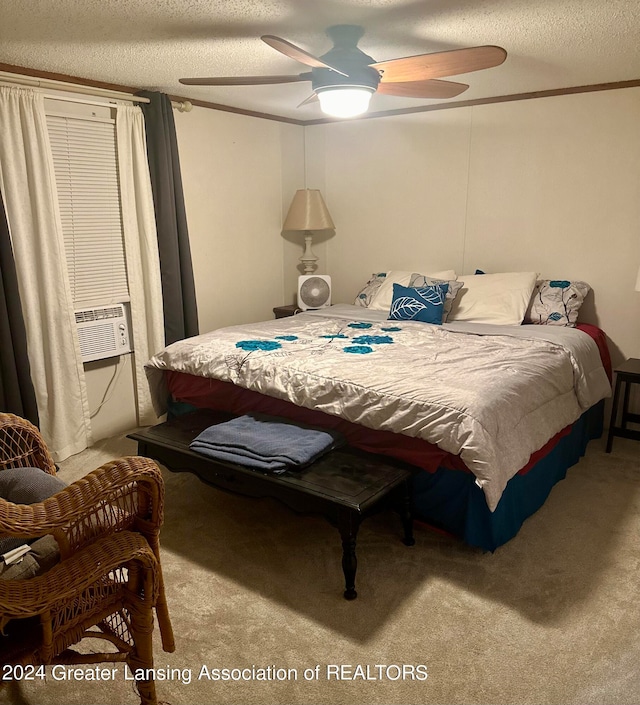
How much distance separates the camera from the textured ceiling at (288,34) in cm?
225

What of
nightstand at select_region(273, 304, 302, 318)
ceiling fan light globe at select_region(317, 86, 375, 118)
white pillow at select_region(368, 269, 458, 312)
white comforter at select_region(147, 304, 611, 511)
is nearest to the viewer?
white comforter at select_region(147, 304, 611, 511)

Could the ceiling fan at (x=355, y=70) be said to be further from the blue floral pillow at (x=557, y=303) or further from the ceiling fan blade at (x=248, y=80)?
the blue floral pillow at (x=557, y=303)

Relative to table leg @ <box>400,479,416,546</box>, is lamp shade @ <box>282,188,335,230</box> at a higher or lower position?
higher

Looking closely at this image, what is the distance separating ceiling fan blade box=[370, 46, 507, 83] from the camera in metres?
2.18

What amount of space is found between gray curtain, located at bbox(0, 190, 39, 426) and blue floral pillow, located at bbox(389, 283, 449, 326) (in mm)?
2234

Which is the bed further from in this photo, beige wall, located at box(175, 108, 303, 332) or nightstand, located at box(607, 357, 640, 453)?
beige wall, located at box(175, 108, 303, 332)

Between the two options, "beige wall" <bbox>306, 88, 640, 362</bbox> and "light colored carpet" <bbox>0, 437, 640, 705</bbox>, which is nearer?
"light colored carpet" <bbox>0, 437, 640, 705</bbox>

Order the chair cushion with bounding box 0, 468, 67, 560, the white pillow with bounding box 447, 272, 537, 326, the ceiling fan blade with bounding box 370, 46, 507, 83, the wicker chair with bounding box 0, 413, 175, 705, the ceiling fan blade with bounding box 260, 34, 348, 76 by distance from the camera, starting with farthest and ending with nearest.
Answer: the white pillow with bounding box 447, 272, 537, 326 → the ceiling fan blade with bounding box 370, 46, 507, 83 → the ceiling fan blade with bounding box 260, 34, 348, 76 → the chair cushion with bounding box 0, 468, 67, 560 → the wicker chair with bounding box 0, 413, 175, 705

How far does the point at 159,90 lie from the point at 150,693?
135 inches

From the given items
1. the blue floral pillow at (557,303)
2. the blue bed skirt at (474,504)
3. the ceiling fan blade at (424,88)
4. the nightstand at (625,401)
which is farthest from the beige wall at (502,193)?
the blue bed skirt at (474,504)

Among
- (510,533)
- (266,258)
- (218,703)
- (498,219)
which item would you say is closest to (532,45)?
(498,219)

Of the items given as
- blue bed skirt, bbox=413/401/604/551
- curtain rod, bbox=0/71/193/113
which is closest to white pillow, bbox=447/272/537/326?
blue bed skirt, bbox=413/401/604/551

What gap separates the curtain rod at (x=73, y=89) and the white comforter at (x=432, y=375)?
157 cm

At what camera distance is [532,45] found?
275cm
